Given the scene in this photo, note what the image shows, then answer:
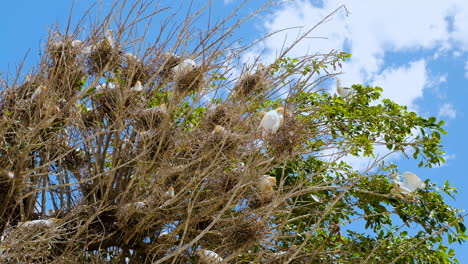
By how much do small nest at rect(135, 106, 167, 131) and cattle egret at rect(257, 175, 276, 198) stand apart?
0.72 m

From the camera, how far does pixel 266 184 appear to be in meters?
3.54

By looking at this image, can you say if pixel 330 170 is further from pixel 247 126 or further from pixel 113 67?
pixel 113 67

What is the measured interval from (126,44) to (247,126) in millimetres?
1011

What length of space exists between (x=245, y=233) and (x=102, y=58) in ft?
5.20

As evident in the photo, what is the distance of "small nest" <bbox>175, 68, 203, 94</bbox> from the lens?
3.87 metres

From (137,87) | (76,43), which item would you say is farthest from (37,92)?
(137,87)

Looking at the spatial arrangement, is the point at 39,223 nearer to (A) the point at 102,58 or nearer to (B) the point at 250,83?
(A) the point at 102,58

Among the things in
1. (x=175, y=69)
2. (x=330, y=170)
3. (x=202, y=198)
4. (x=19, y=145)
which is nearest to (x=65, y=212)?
(x=19, y=145)

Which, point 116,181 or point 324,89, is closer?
point 116,181

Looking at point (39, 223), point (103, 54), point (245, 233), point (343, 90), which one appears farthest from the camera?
point (343, 90)

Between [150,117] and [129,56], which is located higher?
[129,56]

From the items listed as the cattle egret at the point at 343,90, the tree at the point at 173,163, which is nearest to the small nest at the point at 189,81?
the tree at the point at 173,163

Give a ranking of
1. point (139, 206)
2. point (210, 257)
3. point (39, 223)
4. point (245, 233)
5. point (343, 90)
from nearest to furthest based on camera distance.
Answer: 1. point (39, 223)
2. point (245, 233)
3. point (210, 257)
4. point (139, 206)
5. point (343, 90)

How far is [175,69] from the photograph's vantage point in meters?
4.09
